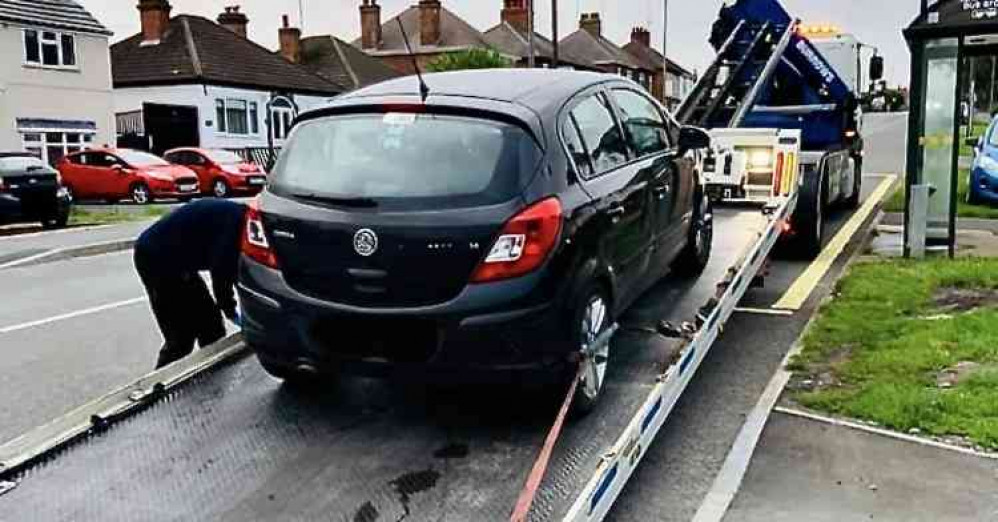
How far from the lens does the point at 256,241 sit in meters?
4.74

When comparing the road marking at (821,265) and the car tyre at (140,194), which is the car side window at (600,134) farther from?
the car tyre at (140,194)

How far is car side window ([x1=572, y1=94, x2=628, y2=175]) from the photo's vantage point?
5184mm

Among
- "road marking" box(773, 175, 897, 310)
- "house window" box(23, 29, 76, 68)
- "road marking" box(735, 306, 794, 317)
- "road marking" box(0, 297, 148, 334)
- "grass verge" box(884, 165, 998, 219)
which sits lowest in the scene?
"road marking" box(0, 297, 148, 334)

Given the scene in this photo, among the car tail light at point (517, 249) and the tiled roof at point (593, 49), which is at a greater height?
the tiled roof at point (593, 49)

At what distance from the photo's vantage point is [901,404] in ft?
18.2

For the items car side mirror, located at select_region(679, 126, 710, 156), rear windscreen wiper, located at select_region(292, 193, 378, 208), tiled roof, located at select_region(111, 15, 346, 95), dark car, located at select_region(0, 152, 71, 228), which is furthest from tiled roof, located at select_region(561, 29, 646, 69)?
rear windscreen wiper, located at select_region(292, 193, 378, 208)

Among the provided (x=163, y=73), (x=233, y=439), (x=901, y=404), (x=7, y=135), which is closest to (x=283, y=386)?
(x=233, y=439)

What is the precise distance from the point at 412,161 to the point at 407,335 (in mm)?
842

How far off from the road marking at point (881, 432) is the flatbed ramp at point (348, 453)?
2.22ft

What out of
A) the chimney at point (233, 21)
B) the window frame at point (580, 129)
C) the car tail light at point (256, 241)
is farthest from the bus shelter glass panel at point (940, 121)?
the chimney at point (233, 21)

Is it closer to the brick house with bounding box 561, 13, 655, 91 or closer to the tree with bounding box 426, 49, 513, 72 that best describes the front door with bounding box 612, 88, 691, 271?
the tree with bounding box 426, 49, 513, 72

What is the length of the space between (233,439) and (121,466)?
51 centimetres

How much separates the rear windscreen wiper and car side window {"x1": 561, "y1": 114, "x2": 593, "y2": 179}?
1.09 metres

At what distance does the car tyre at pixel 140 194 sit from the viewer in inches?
1006
